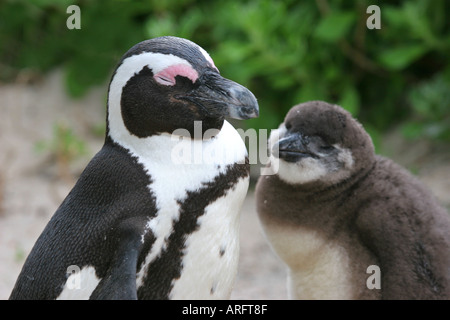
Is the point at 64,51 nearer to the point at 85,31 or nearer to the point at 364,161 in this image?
the point at 85,31

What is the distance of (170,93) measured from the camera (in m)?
1.37

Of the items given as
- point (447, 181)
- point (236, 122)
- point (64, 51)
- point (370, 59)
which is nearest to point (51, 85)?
point (64, 51)

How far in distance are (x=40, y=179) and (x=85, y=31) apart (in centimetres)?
91

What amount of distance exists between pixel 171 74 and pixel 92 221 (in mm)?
328

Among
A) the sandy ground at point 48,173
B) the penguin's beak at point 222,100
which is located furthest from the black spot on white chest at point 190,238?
the sandy ground at point 48,173

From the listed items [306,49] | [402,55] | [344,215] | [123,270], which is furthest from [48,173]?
[123,270]

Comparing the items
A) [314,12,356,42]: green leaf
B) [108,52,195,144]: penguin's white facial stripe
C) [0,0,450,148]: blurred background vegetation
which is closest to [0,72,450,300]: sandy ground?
[0,0,450,148]: blurred background vegetation

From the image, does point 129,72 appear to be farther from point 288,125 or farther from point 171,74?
point 288,125

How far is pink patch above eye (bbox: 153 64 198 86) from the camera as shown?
4.48 feet

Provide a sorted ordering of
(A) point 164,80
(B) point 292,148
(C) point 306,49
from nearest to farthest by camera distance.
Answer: (A) point 164,80
(B) point 292,148
(C) point 306,49

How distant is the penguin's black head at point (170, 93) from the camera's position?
1.37 m

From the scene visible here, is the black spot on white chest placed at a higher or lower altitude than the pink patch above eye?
lower

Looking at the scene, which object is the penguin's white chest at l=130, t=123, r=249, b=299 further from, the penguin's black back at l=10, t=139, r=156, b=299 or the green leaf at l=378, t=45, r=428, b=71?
the green leaf at l=378, t=45, r=428, b=71

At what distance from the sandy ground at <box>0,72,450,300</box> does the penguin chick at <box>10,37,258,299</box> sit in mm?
1020
